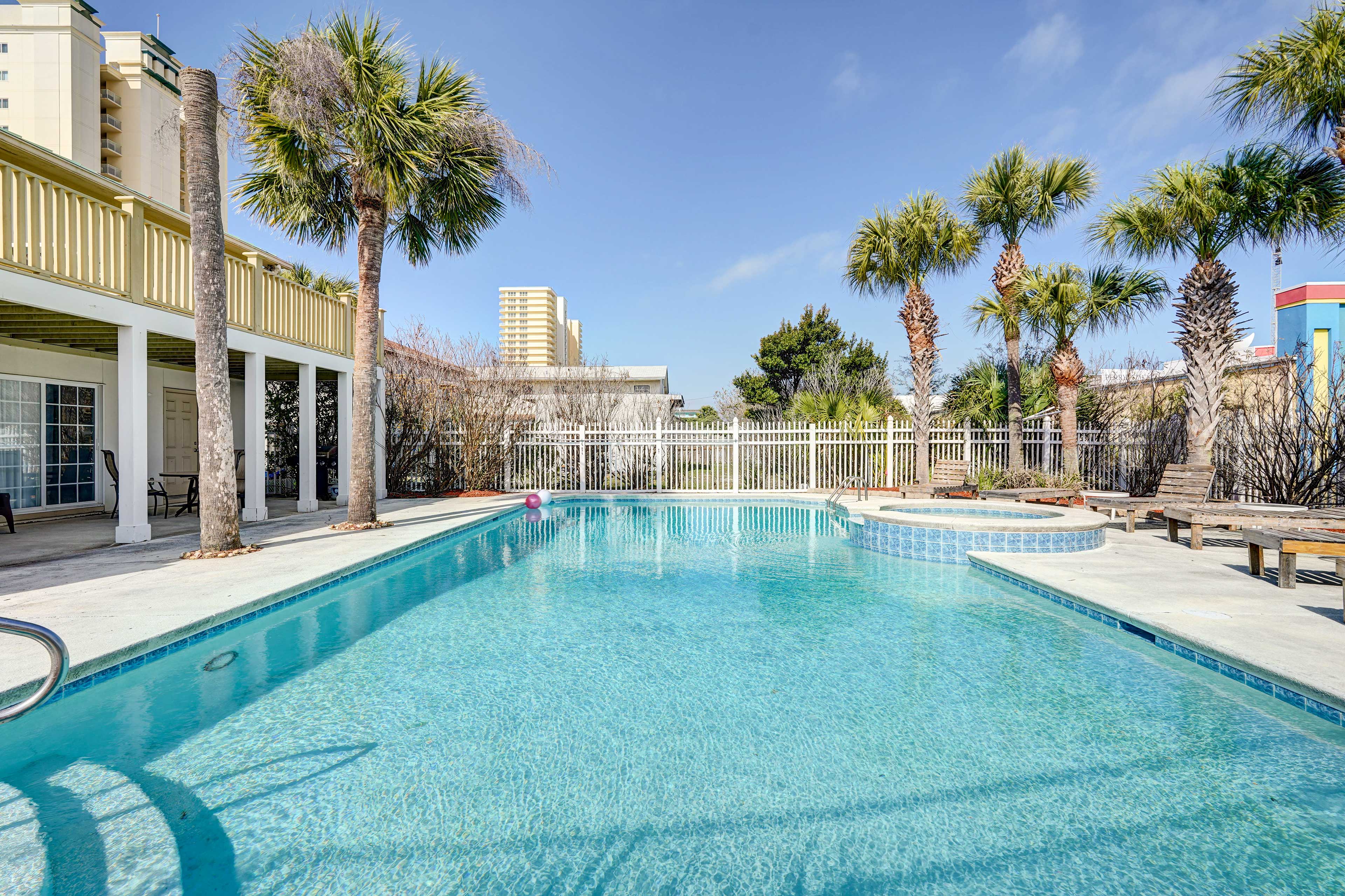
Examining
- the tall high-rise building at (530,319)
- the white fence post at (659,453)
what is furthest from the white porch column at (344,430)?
the tall high-rise building at (530,319)

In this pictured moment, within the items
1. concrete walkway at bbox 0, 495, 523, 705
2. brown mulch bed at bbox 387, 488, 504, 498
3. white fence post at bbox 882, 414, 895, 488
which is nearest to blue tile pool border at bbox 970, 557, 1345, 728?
→ concrete walkway at bbox 0, 495, 523, 705

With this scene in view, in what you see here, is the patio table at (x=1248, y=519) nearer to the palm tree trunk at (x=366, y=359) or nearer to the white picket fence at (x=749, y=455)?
the white picket fence at (x=749, y=455)

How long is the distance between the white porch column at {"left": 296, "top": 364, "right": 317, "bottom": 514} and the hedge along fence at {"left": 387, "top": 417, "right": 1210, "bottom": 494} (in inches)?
116

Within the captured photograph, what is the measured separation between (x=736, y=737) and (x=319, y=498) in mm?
12408

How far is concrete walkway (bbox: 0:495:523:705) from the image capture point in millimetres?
3270

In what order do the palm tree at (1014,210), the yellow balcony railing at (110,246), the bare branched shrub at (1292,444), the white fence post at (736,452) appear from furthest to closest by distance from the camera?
the white fence post at (736,452) < the palm tree at (1014,210) < the bare branched shrub at (1292,444) < the yellow balcony railing at (110,246)

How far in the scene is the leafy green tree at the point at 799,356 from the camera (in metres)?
25.7

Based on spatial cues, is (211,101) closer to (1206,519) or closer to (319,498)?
(319,498)

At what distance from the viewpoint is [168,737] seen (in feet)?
9.10

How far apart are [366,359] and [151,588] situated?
3.92m

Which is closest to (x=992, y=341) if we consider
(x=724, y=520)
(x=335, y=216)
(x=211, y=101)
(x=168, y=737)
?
(x=724, y=520)

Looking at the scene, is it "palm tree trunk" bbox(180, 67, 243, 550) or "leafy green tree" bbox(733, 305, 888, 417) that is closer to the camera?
"palm tree trunk" bbox(180, 67, 243, 550)

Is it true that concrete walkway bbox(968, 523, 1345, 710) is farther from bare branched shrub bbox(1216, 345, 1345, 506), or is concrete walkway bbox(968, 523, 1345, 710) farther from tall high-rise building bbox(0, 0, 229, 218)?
tall high-rise building bbox(0, 0, 229, 218)

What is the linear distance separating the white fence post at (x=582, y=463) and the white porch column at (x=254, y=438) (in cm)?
657
